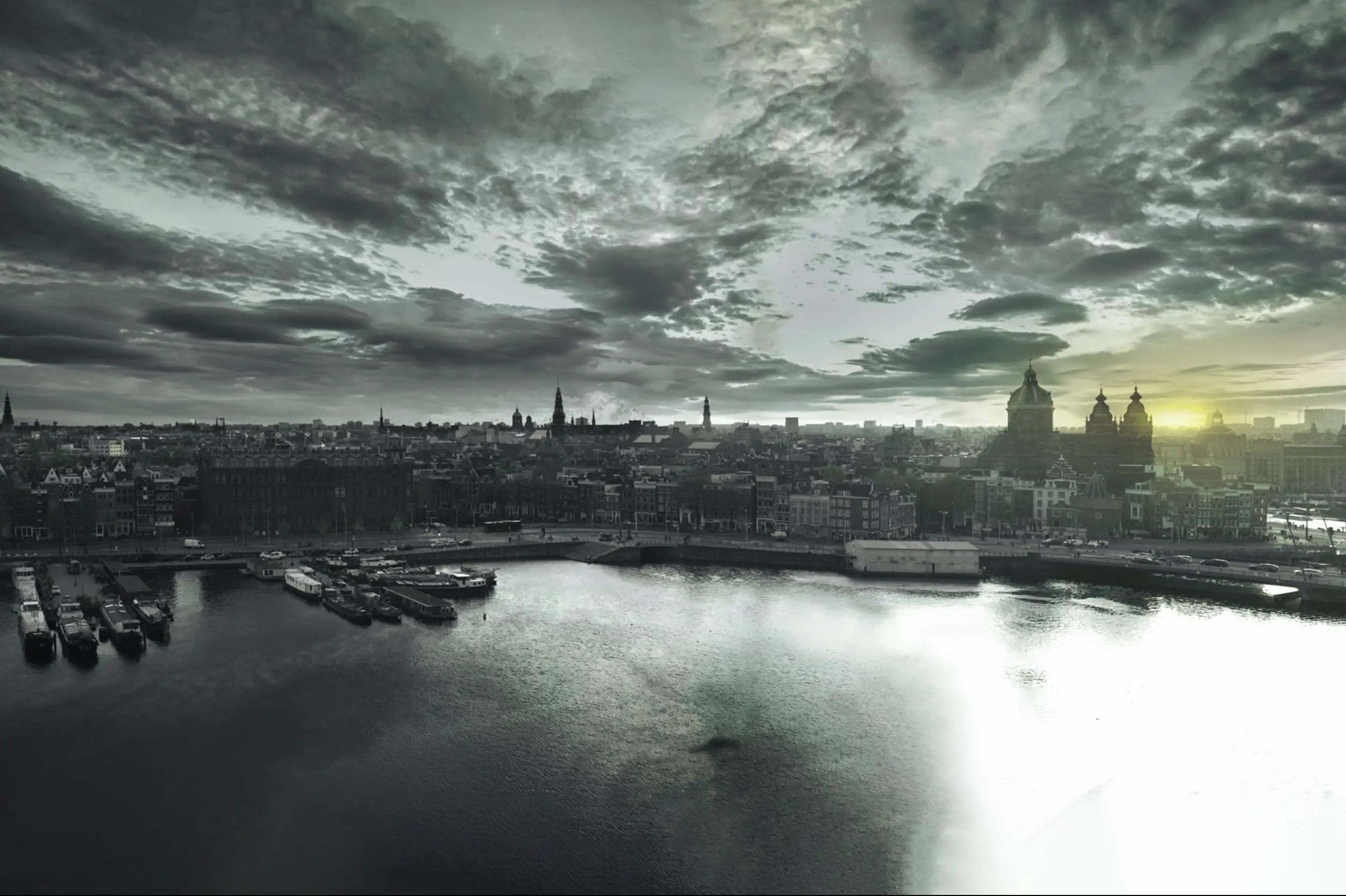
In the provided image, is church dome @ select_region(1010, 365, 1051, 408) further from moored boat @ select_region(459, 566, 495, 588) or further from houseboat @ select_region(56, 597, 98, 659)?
houseboat @ select_region(56, 597, 98, 659)

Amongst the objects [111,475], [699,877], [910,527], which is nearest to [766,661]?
[699,877]

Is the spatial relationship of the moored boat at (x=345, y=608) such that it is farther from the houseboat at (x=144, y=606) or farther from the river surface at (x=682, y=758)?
the houseboat at (x=144, y=606)

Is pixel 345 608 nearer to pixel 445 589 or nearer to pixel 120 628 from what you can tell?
pixel 445 589

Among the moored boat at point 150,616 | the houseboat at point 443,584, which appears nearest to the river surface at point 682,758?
the moored boat at point 150,616

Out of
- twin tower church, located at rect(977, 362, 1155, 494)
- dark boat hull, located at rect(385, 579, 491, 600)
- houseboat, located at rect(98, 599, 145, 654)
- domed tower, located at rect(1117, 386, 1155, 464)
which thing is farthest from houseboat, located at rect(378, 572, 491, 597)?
domed tower, located at rect(1117, 386, 1155, 464)

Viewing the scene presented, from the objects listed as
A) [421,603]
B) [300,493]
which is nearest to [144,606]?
[421,603]
